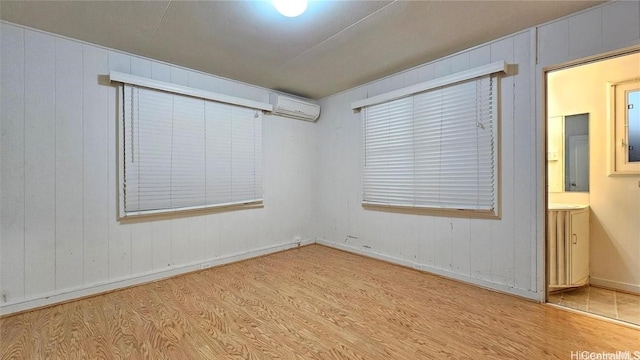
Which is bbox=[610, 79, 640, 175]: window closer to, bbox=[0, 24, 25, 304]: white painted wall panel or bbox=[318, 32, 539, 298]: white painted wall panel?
bbox=[318, 32, 539, 298]: white painted wall panel

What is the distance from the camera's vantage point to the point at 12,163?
2209 millimetres

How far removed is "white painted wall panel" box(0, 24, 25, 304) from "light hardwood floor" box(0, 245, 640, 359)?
37 cm

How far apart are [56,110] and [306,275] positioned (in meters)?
2.88

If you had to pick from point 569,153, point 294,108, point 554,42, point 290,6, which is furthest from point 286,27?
point 569,153

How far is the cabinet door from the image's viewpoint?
8.87 ft

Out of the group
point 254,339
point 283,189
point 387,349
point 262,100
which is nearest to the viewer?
point 387,349

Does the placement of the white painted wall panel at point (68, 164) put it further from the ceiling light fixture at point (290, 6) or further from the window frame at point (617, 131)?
the window frame at point (617, 131)

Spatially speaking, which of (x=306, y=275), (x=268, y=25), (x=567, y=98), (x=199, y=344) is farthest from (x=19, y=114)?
(x=567, y=98)

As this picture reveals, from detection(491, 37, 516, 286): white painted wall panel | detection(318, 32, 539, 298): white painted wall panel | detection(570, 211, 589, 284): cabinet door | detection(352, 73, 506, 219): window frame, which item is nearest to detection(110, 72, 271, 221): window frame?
detection(318, 32, 539, 298): white painted wall panel

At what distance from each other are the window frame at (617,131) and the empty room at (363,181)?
0.06ft

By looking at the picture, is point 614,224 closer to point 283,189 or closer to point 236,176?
point 283,189

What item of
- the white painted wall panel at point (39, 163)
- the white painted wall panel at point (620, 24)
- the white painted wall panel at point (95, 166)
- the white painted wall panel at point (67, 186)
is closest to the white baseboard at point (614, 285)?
the white painted wall panel at point (620, 24)

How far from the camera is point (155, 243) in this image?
293 centimetres

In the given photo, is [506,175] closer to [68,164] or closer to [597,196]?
[597,196]
